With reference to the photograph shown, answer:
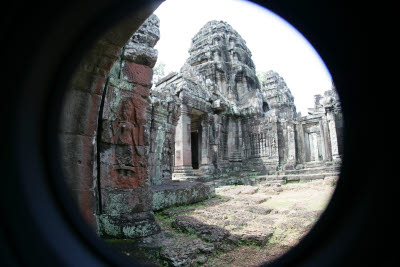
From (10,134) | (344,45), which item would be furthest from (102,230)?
(344,45)

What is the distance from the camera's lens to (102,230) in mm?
2947

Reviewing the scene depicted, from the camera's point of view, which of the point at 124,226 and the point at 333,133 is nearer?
the point at 124,226

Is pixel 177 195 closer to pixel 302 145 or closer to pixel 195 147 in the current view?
pixel 195 147

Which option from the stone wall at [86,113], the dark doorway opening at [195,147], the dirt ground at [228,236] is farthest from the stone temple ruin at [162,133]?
the dirt ground at [228,236]

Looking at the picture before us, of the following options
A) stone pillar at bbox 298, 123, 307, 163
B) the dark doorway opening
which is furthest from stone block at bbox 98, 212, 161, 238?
stone pillar at bbox 298, 123, 307, 163

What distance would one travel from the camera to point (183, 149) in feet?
33.3

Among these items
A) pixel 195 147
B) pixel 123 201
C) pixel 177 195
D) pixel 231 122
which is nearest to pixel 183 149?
pixel 177 195

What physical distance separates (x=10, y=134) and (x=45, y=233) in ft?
1.71

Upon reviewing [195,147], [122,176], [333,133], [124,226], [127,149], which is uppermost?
[333,133]

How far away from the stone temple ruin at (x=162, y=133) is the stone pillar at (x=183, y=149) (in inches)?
2.0

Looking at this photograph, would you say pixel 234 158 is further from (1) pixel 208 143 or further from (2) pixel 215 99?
(2) pixel 215 99

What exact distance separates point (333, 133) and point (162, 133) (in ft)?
36.3

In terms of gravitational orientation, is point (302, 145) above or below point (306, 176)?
above

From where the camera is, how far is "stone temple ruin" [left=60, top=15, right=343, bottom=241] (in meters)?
2.17
